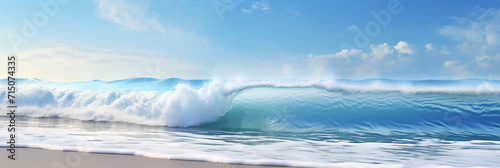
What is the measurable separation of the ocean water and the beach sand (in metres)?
0.18

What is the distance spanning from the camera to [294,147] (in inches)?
189

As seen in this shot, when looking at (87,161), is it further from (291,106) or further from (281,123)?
(291,106)

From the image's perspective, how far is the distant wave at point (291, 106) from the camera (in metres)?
8.04

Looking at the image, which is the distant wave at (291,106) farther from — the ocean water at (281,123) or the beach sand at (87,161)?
the beach sand at (87,161)

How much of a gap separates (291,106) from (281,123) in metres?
1.25

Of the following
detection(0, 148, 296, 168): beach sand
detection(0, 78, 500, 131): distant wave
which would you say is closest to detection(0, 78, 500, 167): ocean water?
detection(0, 78, 500, 131): distant wave

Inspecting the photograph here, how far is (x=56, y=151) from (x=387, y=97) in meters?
8.16

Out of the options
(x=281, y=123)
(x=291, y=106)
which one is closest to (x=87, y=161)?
(x=281, y=123)

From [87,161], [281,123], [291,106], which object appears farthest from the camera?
[291,106]

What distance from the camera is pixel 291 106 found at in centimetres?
916

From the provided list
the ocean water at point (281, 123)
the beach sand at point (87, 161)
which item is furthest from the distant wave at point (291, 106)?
the beach sand at point (87, 161)

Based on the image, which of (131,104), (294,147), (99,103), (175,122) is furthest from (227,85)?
(294,147)

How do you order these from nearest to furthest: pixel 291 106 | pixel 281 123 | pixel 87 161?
pixel 87 161 < pixel 281 123 < pixel 291 106

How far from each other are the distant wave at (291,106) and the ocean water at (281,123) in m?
0.03
